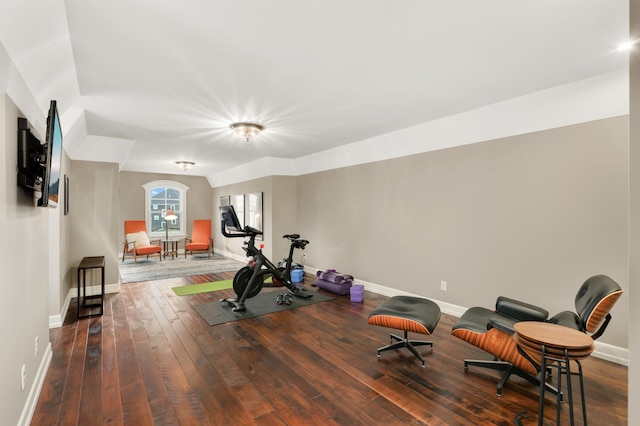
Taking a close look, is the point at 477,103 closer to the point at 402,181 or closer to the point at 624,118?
the point at 624,118

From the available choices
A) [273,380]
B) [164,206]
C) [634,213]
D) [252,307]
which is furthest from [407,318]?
[164,206]

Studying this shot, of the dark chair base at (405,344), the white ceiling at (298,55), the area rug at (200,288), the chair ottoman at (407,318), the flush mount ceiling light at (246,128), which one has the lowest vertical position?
the area rug at (200,288)

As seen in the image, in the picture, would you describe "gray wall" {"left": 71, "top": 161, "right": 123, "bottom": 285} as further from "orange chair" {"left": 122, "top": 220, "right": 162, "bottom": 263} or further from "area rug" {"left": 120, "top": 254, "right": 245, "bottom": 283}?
"orange chair" {"left": 122, "top": 220, "right": 162, "bottom": 263}

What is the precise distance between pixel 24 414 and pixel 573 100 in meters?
4.99

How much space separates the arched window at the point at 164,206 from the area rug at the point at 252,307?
18.0 ft

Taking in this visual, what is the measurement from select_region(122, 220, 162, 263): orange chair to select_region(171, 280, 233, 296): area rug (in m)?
2.86

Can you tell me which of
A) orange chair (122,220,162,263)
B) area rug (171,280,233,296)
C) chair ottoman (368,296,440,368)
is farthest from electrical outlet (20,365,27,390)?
orange chair (122,220,162,263)

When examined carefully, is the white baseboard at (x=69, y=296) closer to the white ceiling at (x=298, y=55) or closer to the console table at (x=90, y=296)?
the console table at (x=90, y=296)

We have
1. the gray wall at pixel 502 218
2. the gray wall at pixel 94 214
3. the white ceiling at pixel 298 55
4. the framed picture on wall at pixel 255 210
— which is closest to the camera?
the white ceiling at pixel 298 55

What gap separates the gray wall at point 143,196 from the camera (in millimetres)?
8648

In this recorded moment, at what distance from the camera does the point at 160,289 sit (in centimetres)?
532

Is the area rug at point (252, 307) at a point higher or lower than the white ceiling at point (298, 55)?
lower

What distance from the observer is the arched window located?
29.6 ft

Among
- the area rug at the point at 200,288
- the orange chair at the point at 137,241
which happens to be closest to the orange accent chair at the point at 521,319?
the area rug at the point at 200,288
